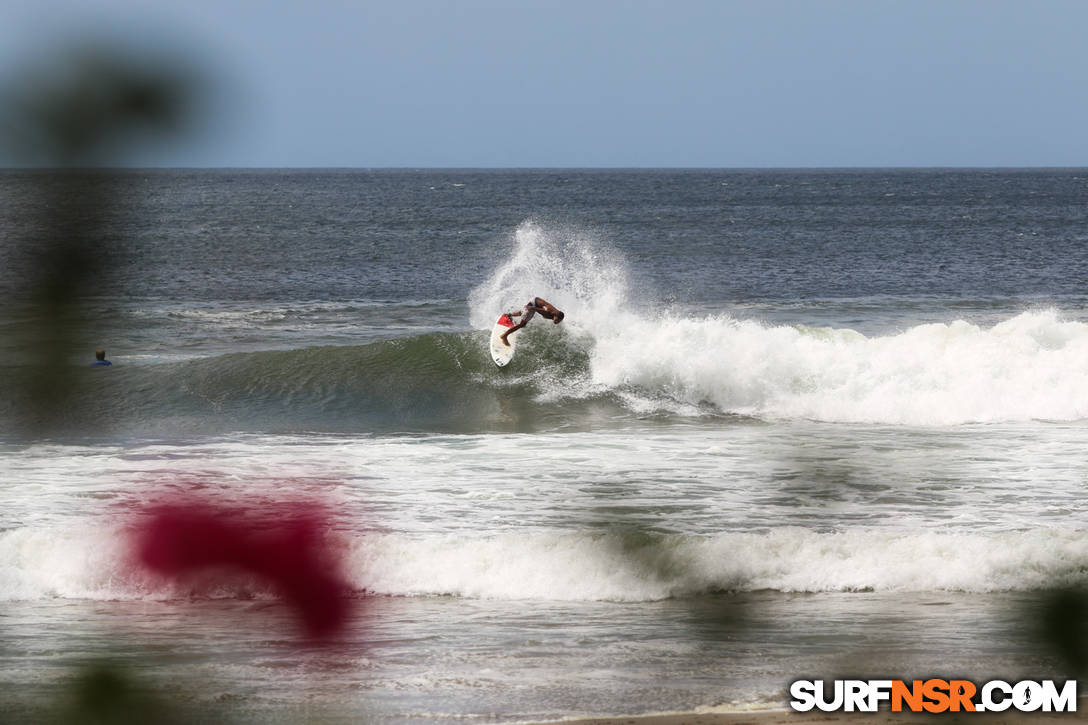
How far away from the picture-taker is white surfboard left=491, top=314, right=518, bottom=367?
24.2m

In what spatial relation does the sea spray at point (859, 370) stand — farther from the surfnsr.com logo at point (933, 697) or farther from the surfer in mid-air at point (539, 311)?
the surfnsr.com logo at point (933, 697)

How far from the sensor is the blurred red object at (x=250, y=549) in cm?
175

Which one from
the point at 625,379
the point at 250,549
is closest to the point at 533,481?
the point at 625,379

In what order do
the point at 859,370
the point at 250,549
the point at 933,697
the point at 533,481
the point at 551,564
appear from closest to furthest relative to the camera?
the point at 250,549
the point at 933,697
the point at 551,564
the point at 533,481
the point at 859,370

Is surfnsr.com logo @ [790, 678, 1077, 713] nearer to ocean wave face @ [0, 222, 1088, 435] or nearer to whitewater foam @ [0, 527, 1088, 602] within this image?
whitewater foam @ [0, 527, 1088, 602]

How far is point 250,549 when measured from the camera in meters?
1.87

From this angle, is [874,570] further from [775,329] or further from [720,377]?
[775,329]

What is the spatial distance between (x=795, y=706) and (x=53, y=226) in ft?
18.3

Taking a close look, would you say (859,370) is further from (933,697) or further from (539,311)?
(933,697)

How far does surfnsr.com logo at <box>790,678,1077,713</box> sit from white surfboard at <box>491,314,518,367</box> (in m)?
18.4

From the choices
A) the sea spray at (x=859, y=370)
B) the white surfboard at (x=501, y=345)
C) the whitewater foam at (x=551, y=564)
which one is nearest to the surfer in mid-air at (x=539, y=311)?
the white surfboard at (x=501, y=345)

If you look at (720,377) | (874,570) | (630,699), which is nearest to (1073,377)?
(720,377)

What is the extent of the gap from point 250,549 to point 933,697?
154 inches

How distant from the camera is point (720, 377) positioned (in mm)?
21844
